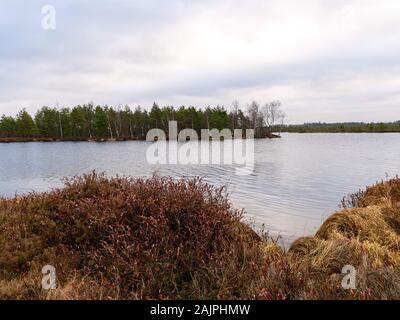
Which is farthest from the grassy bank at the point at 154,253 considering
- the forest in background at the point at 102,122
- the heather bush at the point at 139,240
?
the forest in background at the point at 102,122

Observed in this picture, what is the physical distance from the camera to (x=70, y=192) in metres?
7.54

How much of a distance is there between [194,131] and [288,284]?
102381 millimetres

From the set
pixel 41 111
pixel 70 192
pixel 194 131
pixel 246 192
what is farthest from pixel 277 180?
pixel 41 111

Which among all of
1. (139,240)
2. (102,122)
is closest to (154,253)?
(139,240)

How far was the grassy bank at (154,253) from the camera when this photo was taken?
4652 mm

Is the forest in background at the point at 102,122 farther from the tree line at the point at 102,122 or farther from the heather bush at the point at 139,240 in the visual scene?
the heather bush at the point at 139,240

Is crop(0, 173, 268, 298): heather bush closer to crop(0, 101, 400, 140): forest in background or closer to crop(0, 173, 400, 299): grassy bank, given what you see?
crop(0, 173, 400, 299): grassy bank

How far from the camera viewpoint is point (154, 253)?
17.6ft

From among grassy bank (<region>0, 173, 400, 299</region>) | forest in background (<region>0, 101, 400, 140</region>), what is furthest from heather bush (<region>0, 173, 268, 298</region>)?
forest in background (<region>0, 101, 400, 140</region>)

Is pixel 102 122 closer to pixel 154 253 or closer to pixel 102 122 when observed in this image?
pixel 102 122

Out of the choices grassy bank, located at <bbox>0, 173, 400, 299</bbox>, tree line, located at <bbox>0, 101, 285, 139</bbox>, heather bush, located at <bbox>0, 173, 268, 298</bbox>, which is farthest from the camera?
→ tree line, located at <bbox>0, 101, 285, 139</bbox>

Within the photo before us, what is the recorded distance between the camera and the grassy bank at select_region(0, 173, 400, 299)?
4.65 m
